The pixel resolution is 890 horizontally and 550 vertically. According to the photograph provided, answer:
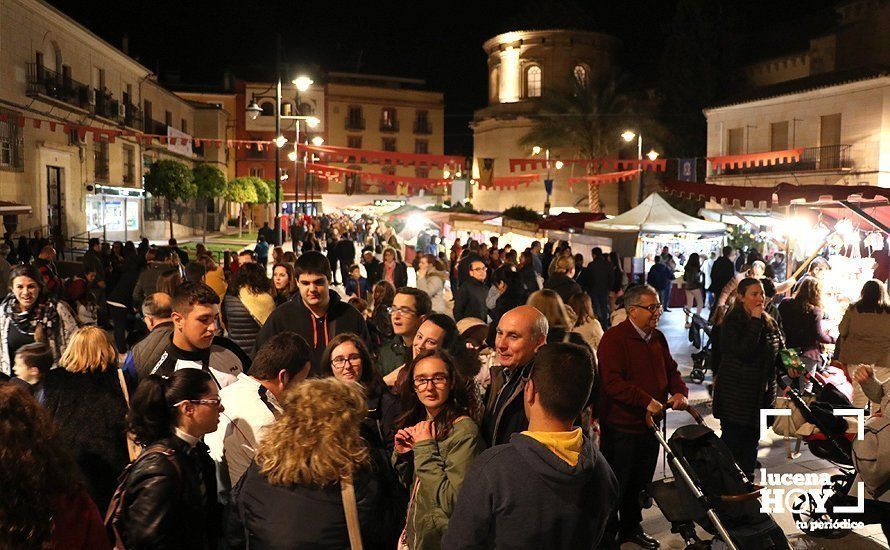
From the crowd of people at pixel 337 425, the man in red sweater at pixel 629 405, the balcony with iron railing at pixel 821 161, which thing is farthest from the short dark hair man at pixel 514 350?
the balcony with iron railing at pixel 821 161

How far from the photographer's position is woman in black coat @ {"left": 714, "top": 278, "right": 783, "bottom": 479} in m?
5.41

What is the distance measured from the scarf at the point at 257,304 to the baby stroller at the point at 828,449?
165 inches

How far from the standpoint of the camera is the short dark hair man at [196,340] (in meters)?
4.24

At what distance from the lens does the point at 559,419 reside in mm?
2488

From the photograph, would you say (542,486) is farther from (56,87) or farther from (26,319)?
(56,87)

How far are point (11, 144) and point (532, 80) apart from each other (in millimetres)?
33178

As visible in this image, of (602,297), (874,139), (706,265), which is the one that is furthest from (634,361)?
(874,139)

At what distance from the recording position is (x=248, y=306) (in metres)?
6.52

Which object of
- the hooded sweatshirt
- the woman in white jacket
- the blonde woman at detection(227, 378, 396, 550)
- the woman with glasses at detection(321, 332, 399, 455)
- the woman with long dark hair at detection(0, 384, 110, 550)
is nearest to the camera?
the woman with long dark hair at detection(0, 384, 110, 550)

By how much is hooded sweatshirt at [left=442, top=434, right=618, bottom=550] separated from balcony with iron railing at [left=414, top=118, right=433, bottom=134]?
70.2 m

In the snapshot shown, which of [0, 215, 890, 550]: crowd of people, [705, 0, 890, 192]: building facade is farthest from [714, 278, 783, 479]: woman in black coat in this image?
[705, 0, 890, 192]: building facade

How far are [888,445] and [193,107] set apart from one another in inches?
1959

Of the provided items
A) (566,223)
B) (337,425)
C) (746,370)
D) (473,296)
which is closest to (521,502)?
(337,425)

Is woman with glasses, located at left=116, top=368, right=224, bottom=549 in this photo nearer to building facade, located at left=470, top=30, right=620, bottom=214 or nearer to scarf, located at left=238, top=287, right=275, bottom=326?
scarf, located at left=238, top=287, right=275, bottom=326
